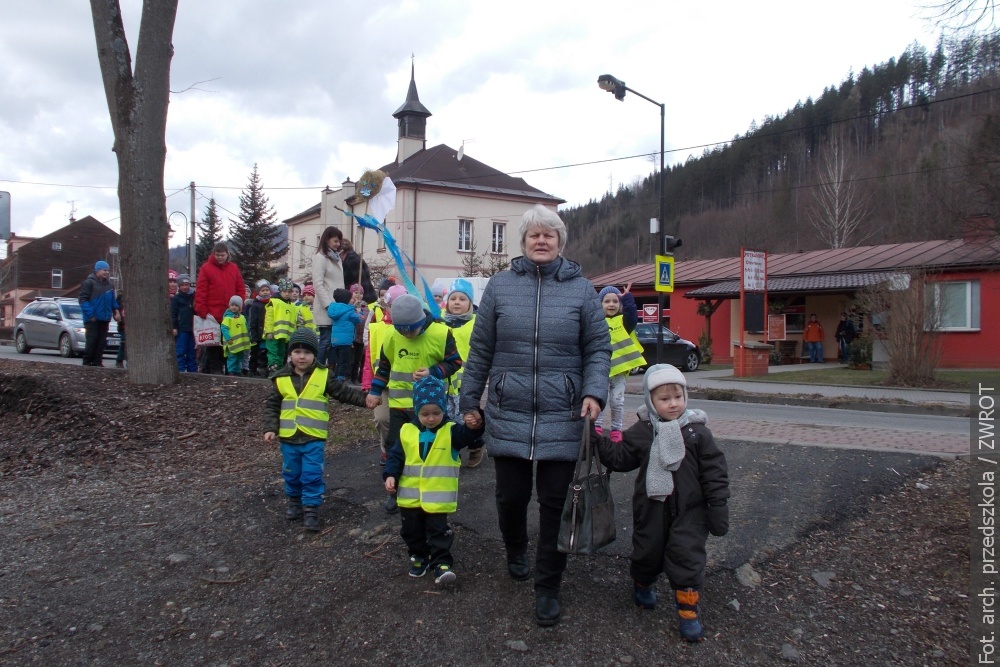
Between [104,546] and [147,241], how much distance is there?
489cm

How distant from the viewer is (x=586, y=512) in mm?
3355

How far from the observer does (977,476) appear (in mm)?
5051

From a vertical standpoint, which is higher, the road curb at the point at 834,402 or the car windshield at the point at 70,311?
the car windshield at the point at 70,311

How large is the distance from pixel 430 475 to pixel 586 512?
101 cm

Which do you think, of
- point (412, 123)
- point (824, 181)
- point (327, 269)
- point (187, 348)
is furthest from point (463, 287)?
point (824, 181)

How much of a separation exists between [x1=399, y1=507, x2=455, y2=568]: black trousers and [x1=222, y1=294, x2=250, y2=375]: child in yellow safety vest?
8221mm

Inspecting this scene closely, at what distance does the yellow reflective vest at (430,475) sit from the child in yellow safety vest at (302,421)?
1084 mm

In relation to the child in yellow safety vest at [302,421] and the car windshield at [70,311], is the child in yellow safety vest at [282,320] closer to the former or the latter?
the child in yellow safety vest at [302,421]

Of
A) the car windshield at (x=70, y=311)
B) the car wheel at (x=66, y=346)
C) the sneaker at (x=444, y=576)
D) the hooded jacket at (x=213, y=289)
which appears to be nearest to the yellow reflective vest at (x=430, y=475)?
the sneaker at (x=444, y=576)

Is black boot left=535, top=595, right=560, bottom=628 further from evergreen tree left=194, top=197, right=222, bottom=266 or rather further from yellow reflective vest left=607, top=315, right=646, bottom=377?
evergreen tree left=194, top=197, right=222, bottom=266

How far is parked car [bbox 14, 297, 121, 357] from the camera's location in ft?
64.4

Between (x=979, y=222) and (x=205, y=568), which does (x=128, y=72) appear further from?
(x=979, y=222)

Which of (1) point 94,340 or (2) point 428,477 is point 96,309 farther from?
(2) point 428,477

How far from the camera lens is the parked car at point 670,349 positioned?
2136 centimetres
